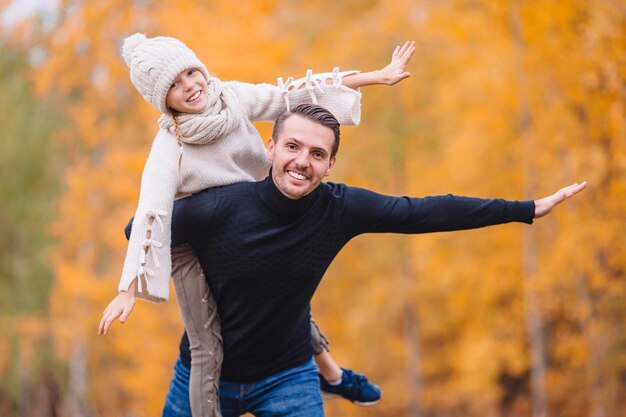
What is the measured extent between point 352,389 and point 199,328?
104 centimetres

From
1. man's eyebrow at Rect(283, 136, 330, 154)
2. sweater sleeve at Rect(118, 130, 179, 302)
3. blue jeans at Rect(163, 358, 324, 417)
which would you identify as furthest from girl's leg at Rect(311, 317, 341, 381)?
man's eyebrow at Rect(283, 136, 330, 154)

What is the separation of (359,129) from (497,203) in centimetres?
1007

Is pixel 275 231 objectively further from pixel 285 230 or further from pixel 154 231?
pixel 154 231

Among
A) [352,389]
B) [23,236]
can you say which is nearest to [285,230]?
[352,389]

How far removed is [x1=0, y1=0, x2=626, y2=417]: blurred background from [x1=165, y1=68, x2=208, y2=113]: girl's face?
5606 millimetres

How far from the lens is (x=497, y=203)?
324 cm

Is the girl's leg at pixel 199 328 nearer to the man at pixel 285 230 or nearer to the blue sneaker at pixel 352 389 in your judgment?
the man at pixel 285 230

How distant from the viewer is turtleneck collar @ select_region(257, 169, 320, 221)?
3107mm

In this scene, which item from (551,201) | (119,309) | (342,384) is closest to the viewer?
(119,309)

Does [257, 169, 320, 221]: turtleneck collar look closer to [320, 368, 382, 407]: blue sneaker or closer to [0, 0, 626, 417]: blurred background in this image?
[320, 368, 382, 407]: blue sneaker

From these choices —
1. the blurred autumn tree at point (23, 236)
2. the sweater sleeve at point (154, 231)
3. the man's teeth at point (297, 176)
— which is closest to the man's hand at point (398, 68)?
the man's teeth at point (297, 176)

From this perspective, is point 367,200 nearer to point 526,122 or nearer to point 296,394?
point 296,394

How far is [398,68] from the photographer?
3.47 metres

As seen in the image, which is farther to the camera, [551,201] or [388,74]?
[388,74]
